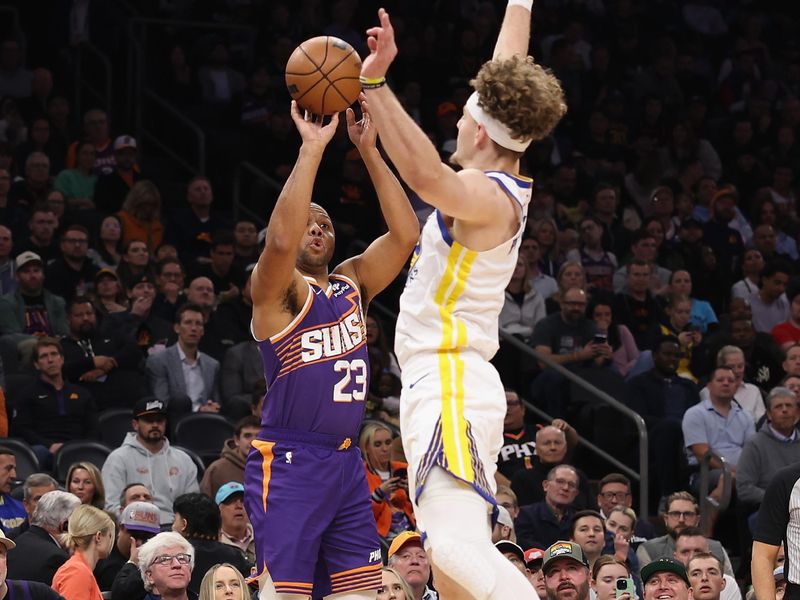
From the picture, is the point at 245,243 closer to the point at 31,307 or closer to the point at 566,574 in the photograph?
the point at 31,307

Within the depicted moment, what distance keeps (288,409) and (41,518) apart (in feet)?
12.5

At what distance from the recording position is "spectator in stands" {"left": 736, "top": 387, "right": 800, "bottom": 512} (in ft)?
40.6

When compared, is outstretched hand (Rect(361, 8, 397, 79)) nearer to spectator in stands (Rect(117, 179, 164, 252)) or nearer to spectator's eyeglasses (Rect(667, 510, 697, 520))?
spectator's eyeglasses (Rect(667, 510, 697, 520))

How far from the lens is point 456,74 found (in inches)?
738

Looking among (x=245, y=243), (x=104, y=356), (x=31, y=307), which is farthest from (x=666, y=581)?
(x=245, y=243)

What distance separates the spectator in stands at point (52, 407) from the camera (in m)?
11.8

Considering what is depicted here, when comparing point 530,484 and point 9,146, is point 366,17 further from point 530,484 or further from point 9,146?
point 530,484

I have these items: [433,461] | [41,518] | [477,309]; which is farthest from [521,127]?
[41,518]

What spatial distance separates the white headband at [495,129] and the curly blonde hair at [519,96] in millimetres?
28

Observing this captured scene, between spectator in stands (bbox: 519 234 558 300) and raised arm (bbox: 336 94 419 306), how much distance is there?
8455mm

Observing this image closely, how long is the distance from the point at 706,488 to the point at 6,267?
6.38 m

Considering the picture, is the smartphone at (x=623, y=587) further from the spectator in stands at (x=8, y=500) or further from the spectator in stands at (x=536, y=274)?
the spectator in stands at (x=536, y=274)

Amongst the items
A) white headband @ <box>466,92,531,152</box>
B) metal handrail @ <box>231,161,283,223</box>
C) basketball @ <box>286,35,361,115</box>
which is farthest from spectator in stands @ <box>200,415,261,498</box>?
white headband @ <box>466,92,531,152</box>

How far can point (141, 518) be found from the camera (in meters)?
9.65
